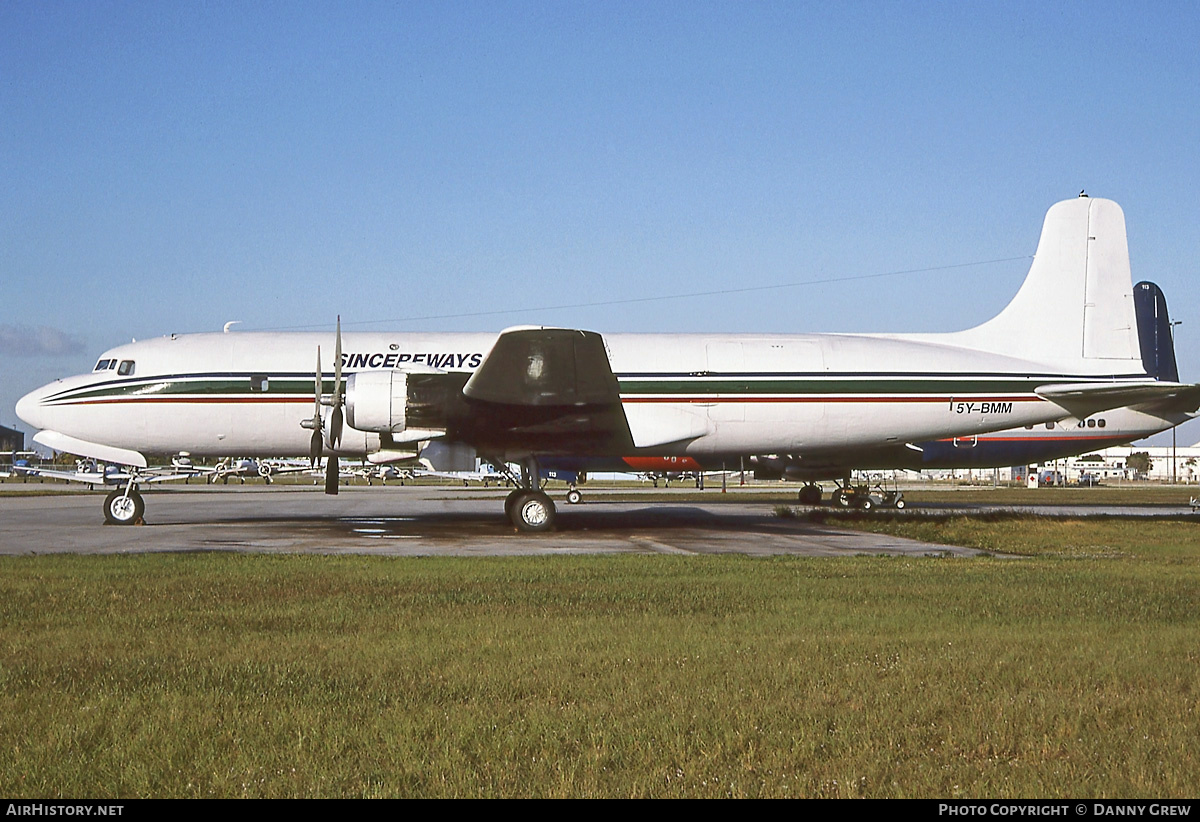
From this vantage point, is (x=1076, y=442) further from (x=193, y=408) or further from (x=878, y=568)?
(x=193, y=408)

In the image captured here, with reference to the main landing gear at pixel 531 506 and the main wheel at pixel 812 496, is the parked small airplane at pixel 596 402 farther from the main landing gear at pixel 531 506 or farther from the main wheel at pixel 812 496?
the main wheel at pixel 812 496

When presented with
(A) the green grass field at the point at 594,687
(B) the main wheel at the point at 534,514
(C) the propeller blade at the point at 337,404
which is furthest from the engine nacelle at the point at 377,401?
(A) the green grass field at the point at 594,687

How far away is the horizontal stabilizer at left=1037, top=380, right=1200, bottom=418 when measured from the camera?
2278 cm

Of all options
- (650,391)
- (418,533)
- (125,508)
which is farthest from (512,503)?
(125,508)

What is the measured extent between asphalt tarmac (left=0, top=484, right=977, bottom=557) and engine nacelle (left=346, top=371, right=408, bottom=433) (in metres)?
2.30

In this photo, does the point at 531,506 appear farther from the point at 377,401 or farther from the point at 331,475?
the point at 331,475

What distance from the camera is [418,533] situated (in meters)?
20.8

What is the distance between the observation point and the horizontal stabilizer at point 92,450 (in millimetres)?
21672

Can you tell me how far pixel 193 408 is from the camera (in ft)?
71.7

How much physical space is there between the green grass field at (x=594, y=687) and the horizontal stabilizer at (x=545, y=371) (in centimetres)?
686

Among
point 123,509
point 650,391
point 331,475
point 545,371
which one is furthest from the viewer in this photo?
point 123,509

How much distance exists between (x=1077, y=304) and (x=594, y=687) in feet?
71.8

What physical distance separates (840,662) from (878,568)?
6841 mm

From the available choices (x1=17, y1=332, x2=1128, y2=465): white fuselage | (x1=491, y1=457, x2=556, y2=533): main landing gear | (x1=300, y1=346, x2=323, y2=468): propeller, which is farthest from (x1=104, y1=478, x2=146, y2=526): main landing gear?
(x1=491, y1=457, x2=556, y2=533): main landing gear
